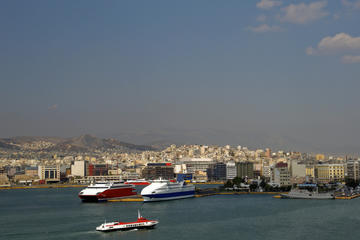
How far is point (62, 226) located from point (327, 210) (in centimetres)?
1456

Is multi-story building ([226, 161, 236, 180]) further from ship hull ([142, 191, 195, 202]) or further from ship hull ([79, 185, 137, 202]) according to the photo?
ship hull ([79, 185, 137, 202])

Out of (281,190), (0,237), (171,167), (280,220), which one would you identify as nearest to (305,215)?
(280,220)

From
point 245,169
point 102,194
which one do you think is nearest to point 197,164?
point 245,169

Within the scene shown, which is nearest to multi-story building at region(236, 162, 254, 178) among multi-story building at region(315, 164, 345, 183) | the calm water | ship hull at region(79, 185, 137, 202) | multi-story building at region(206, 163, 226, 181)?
multi-story building at region(206, 163, 226, 181)

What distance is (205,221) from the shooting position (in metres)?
25.1

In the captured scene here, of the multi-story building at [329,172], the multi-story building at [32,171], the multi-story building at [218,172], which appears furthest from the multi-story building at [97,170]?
the multi-story building at [329,172]

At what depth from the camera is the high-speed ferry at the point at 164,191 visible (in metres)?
37.2

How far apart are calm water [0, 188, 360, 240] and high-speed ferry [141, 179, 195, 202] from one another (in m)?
2.92

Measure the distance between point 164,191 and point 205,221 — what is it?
525 inches

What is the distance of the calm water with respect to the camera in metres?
21.1

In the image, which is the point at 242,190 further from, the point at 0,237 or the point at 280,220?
the point at 0,237

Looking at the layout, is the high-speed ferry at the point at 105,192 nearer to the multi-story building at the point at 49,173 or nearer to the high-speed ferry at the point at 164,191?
the high-speed ferry at the point at 164,191

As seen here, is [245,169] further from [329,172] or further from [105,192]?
[105,192]

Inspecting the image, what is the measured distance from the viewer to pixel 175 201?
38.1 metres
